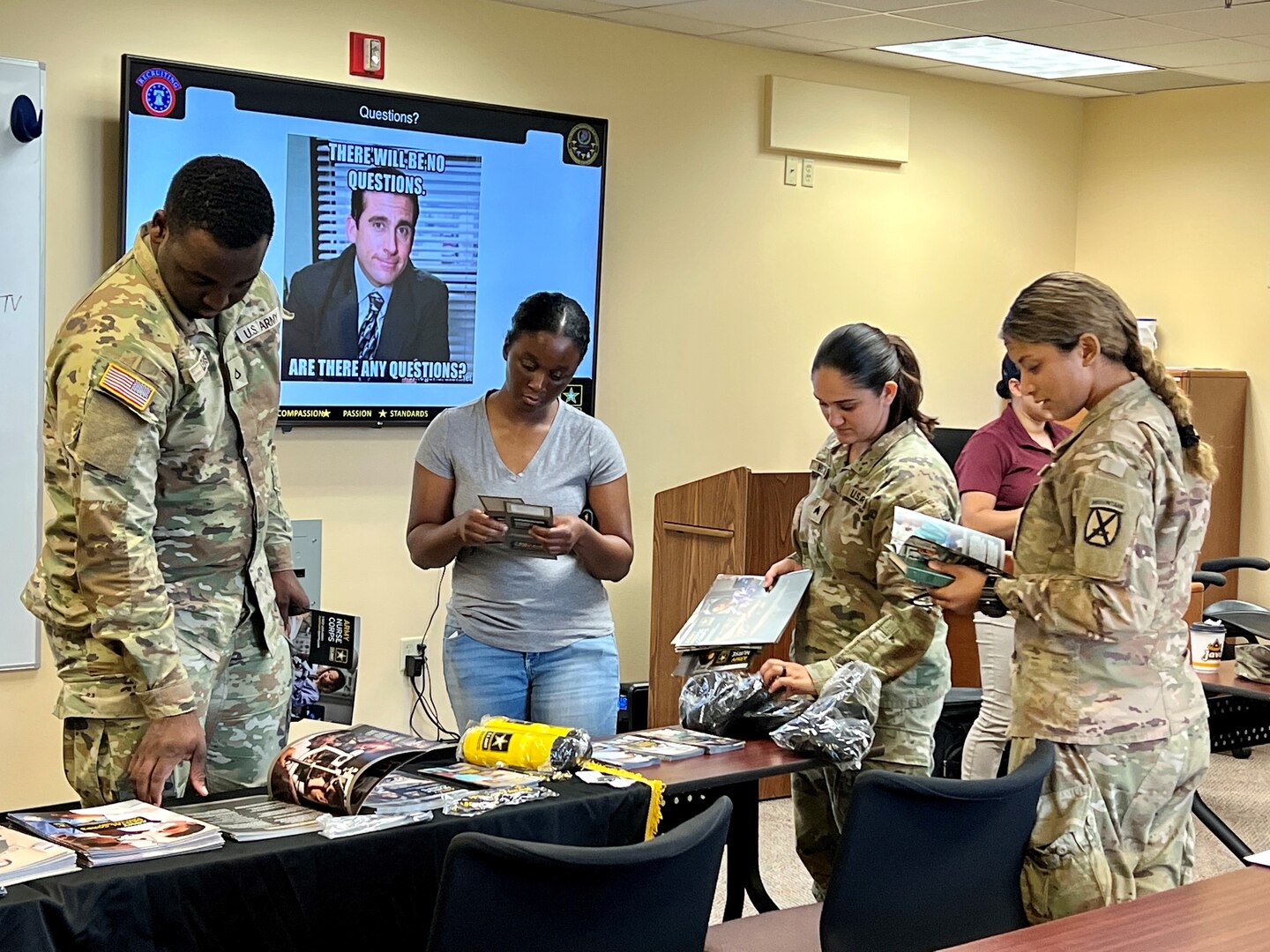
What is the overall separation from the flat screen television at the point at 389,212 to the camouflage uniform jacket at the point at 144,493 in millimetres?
2136

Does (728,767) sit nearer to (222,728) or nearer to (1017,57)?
(222,728)

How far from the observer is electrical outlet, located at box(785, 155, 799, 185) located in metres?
5.88

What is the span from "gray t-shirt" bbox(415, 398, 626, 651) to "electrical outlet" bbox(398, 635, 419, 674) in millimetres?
1906

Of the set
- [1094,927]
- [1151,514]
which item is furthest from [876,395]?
[1094,927]

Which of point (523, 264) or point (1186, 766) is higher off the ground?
point (523, 264)

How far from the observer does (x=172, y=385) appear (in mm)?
2172

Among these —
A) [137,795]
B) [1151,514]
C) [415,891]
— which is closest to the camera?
[415,891]

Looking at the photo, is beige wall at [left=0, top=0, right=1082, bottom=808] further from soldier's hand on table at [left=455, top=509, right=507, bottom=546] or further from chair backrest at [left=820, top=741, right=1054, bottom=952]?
chair backrest at [left=820, top=741, right=1054, bottom=952]

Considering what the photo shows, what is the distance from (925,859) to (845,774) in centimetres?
59

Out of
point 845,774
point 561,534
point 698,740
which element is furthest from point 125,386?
point 845,774

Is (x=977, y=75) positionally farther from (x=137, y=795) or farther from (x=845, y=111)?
(x=137, y=795)

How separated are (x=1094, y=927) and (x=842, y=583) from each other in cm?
100

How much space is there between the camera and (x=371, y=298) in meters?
4.74

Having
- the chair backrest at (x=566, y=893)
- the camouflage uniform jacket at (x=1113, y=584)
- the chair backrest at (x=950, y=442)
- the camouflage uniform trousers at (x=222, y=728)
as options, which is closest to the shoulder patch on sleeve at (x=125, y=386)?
the camouflage uniform trousers at (x=222, y=728)
